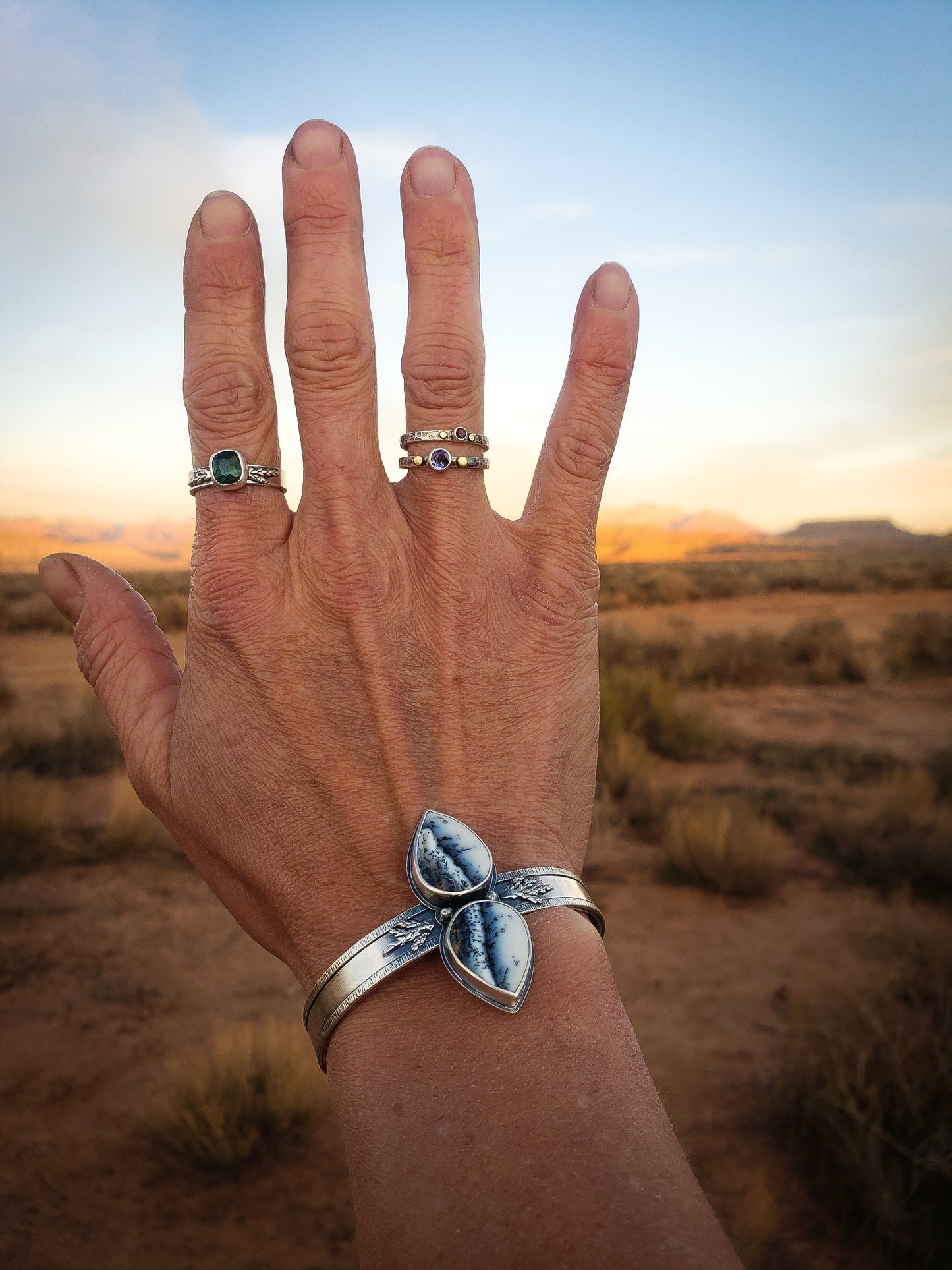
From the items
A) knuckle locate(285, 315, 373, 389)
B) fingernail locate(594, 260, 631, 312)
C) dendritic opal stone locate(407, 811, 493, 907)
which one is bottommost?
dendritic opal stone locate(407, 811, 493, 907)

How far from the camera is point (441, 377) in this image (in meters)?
1.68

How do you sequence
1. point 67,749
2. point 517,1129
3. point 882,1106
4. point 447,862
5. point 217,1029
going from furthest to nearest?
point 67,749, point 217,1029, point 882,1106, point 447,862, point 517,1129

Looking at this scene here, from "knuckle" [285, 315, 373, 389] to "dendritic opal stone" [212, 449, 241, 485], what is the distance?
0.21 m

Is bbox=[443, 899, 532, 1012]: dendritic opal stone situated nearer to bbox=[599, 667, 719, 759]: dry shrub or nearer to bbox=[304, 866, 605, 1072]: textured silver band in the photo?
bbox=[304, 866, 605, 1072]: textured silver band

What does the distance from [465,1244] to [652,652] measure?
13.6 meters

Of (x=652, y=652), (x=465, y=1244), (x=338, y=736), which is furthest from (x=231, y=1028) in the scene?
(x=652, y=652)

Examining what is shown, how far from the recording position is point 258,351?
168 cm

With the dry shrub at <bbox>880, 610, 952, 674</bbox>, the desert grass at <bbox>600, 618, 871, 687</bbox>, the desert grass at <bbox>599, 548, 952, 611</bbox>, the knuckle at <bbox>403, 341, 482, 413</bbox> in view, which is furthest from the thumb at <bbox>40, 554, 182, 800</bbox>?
the desert grass at <bbox>599, 548, 952, 611</bbox>

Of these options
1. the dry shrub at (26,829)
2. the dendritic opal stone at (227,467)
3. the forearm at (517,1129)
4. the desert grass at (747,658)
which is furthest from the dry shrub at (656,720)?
the forearm at (517,1129)

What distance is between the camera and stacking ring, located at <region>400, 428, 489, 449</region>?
168cm

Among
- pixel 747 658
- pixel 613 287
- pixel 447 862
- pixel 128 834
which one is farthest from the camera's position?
pixel 747 658

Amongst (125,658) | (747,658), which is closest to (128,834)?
(125,658)

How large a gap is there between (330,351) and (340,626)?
0.55 metres

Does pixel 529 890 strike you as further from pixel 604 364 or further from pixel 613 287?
pixel 613 287
